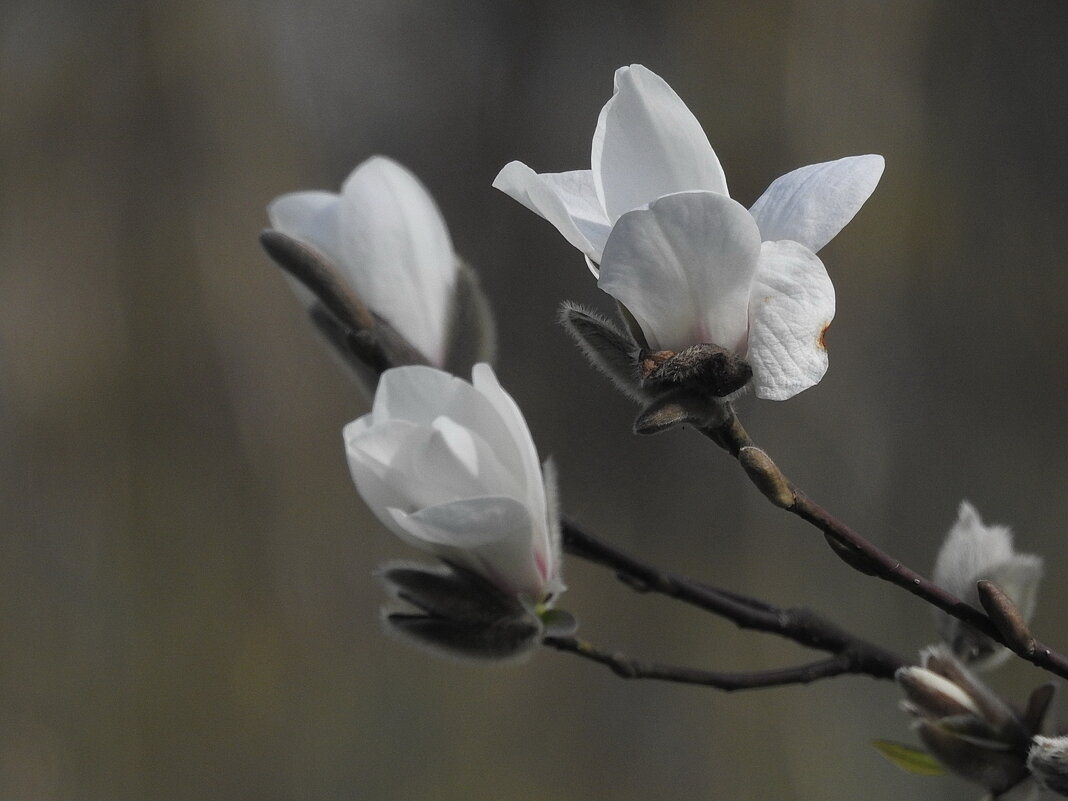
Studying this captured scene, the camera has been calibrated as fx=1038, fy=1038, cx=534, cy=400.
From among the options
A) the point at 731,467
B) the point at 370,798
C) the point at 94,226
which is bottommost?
the point at 370,798

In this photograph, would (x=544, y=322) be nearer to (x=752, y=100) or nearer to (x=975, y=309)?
(x=752, y=100)

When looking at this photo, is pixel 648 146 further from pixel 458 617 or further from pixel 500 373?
pixel 500 373

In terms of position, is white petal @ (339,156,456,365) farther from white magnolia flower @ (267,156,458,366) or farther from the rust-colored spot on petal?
the rust-colored spot on petal

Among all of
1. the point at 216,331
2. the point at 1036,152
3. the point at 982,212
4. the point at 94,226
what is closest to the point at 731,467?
the point at 982,212

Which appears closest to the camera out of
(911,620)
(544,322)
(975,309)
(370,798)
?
(370,798)

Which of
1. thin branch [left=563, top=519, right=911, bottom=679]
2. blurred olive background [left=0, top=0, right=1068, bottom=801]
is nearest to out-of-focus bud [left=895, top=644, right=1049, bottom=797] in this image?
thin branch [left=563, top=519, right=911, bottom=679]

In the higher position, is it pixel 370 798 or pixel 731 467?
pixel 731 467
